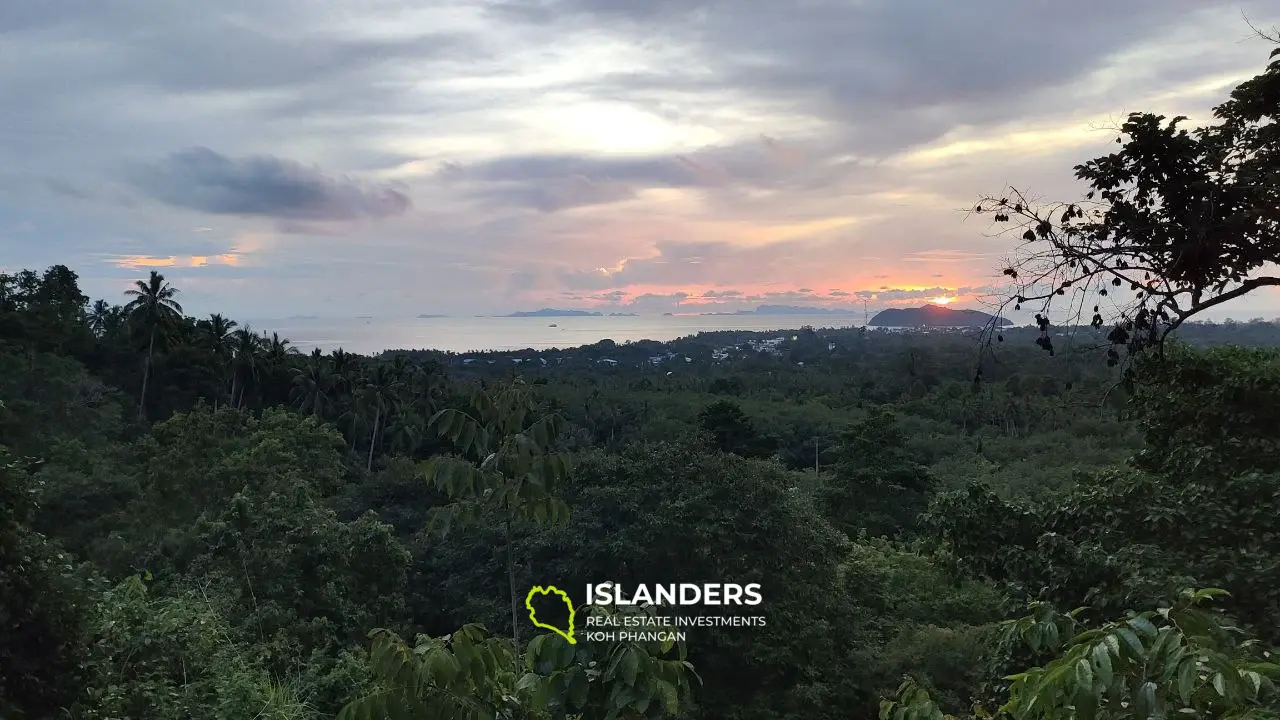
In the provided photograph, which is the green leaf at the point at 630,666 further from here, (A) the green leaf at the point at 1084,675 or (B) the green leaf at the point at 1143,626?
(B) the green leaf at the point at 1143,626

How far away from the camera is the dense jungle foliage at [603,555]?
2131mm

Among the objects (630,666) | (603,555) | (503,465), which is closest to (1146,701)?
(630,666)

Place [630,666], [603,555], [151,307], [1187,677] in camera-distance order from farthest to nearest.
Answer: [151,307], [603,555], [630,666], [1187,677]

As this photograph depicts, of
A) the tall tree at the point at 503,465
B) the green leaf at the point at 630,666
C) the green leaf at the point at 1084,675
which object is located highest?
the tall tree at the point at 503,465

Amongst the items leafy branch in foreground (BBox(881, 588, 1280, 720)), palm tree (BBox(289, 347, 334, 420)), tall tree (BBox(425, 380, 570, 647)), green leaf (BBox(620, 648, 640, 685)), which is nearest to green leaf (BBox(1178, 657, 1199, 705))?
leafy branch in foreground (BBox(881, 588, 1280, 720))

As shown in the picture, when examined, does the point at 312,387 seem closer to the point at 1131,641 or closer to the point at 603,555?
the point at 603,555

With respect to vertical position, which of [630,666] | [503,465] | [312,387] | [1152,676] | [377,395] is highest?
[503,465]

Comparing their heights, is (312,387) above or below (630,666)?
below

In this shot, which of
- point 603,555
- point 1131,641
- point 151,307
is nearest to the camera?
point 1131,641

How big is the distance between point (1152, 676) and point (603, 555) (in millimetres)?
11284

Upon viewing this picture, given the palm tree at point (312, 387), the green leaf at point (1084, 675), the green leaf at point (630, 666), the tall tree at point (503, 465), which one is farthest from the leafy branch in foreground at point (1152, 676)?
the palm tree at point (312, 387)

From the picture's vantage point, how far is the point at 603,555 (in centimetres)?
1255

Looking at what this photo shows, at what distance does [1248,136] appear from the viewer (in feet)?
14.0

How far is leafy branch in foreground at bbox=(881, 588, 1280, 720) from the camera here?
1.54m
